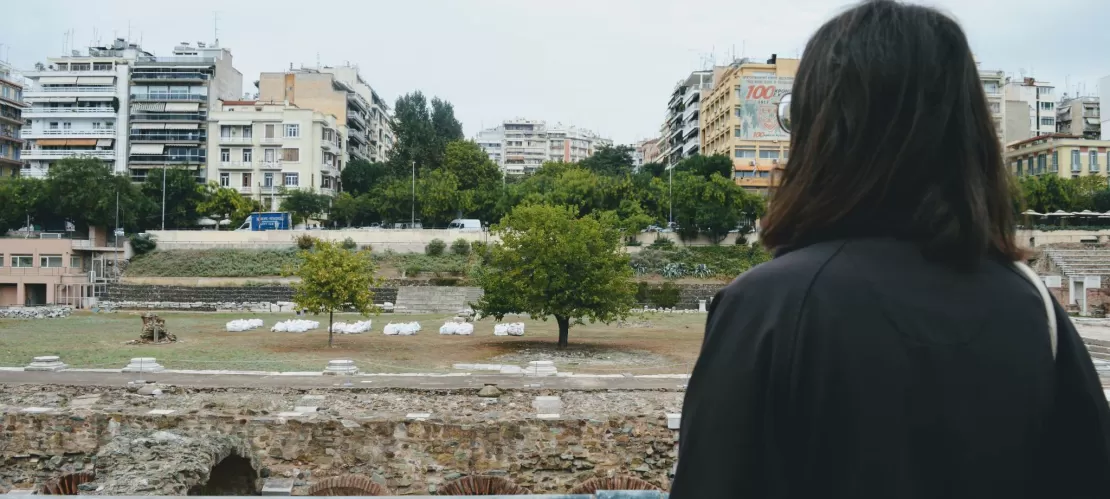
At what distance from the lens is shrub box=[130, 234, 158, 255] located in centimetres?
5834

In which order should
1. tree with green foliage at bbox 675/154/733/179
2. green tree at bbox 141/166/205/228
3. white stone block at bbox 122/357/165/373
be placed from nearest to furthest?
1. white stone block at bbox 122/357/165/373
2. green tree at bbox 141/166/205/228
3. tree with green foliage at bbox 675/154/733/179

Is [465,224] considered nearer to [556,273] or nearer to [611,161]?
[611,161]

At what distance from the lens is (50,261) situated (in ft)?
171

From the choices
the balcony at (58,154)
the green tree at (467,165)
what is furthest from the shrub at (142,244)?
the green tree at (467,165)

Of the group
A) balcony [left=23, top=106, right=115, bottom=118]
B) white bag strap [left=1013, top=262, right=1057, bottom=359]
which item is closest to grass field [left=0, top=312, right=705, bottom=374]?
white bag strap [left=1013, top=262, right=1057, bottom=359]

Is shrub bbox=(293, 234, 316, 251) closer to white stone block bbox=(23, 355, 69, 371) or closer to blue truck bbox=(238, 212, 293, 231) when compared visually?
blue truck bbox=(238, 212, 293, 231)

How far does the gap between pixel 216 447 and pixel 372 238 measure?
49870mm

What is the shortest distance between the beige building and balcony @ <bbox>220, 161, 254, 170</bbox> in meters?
17.4

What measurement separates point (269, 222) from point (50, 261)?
14.6m

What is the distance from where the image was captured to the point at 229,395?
1702 cm

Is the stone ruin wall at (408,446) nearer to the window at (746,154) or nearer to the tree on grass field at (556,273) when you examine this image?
the tree on grass field at (556,273)

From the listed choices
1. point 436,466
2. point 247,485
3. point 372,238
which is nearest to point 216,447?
point 247,485

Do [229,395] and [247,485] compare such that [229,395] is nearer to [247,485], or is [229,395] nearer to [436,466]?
[247,485]

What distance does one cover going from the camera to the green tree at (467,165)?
7462 centimetres
